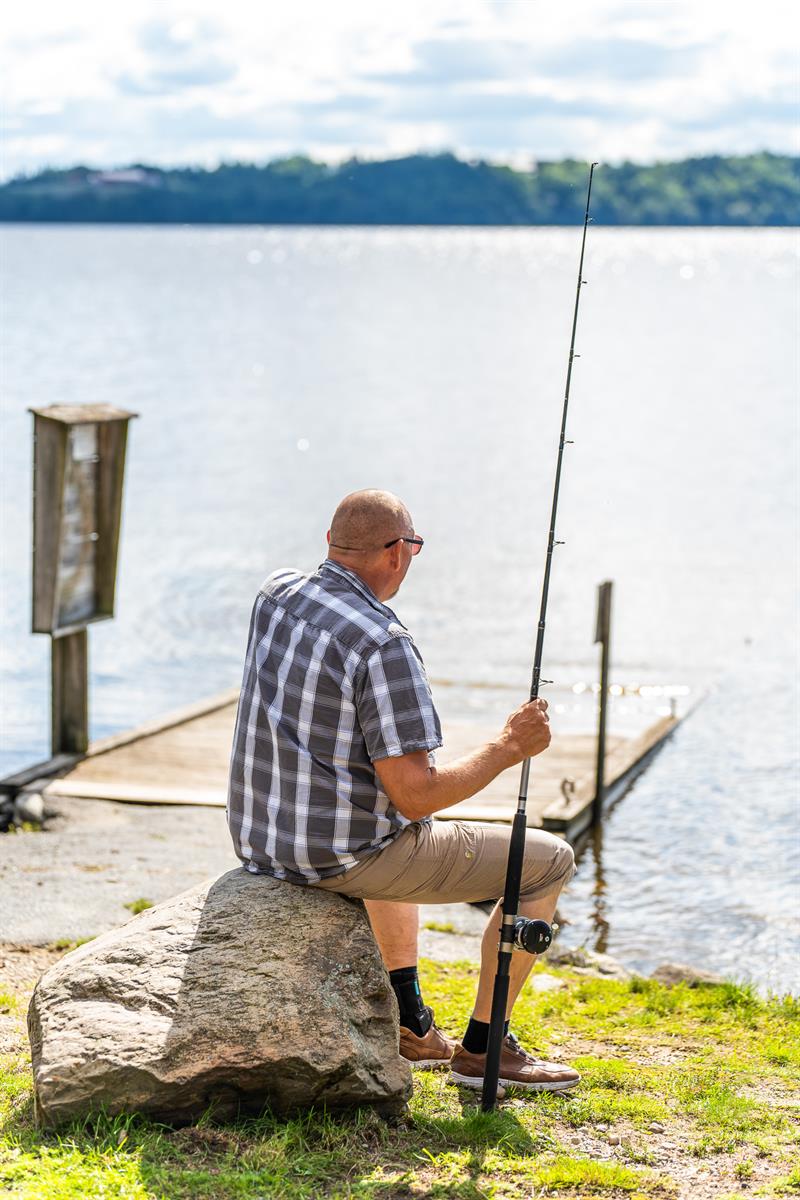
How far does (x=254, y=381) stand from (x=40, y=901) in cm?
4588

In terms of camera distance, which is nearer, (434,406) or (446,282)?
(434,406)

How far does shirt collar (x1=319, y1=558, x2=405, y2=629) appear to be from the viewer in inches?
161

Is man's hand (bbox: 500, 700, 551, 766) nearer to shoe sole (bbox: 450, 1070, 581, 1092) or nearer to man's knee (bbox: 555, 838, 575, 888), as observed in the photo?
man's knee (bbox: 555, 838, 575, 888)

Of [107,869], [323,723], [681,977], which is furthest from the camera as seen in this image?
[107,869]

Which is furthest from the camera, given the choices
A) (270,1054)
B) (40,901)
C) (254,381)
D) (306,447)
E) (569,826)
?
(254,381)

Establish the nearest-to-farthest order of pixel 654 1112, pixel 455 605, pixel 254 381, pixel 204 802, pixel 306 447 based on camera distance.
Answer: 1. pixel 654 1112
2. pixel 204 802
3. pixel 455 605
4. pixel 306 447
5. pixel 254 381

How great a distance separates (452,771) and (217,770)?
617 centimetres

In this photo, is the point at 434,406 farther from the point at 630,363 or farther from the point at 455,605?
the point at 455,605

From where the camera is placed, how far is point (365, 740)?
3.97m

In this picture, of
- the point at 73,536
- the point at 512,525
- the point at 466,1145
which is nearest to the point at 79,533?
the point at 73,536

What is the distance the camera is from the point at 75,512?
920cm

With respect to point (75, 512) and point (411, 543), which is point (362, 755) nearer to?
point (411, 543)

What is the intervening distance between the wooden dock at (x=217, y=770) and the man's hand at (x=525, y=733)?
4.74 m

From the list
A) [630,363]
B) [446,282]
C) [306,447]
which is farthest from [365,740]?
[446,282]
